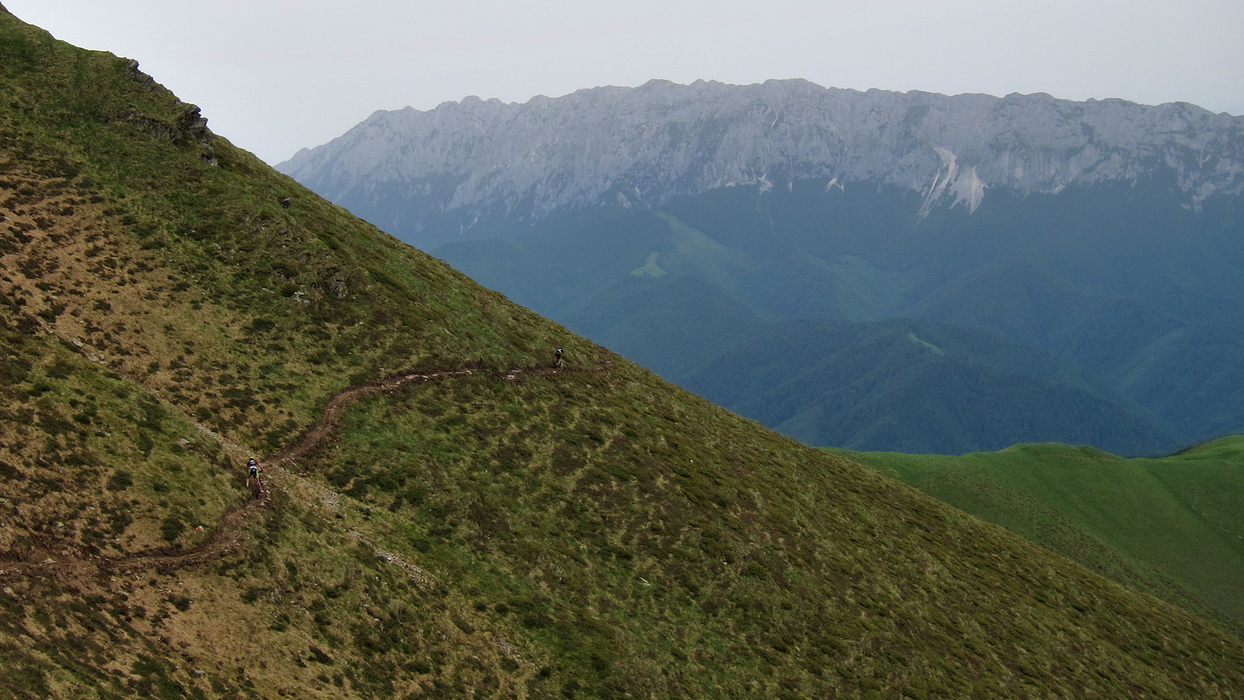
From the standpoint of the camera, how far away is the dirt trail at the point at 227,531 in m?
33.3

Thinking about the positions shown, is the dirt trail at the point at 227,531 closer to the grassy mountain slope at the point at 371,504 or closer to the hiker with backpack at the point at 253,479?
the grassy mountain slope at the point at 371,504

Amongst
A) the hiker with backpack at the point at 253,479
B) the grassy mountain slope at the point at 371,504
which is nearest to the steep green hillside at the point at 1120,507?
the grassy mountain slope at the point at 371,504

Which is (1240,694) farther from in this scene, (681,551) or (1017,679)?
(681,551)

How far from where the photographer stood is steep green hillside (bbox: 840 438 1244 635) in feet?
417

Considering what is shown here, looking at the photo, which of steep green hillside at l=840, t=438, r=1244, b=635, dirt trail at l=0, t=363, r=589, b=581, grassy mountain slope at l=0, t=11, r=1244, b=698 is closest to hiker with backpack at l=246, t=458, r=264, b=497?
dirt trail at l=0, t=363, r=589, b=581

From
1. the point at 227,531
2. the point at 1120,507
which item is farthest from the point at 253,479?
the point at 1120,507

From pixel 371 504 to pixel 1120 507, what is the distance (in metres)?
144

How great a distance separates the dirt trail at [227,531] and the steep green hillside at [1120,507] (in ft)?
365

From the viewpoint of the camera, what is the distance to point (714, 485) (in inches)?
2876

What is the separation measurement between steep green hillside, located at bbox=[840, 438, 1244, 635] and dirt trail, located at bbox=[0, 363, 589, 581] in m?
111

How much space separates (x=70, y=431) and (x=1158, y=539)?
15671 centimetres

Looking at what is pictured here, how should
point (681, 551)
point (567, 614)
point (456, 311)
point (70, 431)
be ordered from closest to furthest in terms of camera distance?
point (70, 431)
point (567, 614)
point (681, 551)
point (456, 311)

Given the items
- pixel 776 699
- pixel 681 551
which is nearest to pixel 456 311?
pixel 681 551

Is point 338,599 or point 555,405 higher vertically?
point 555,405
